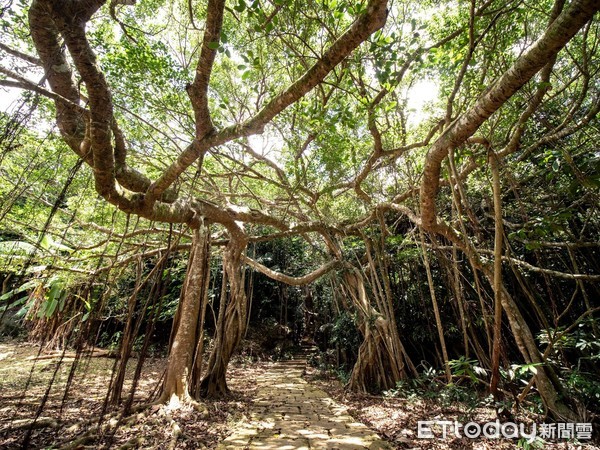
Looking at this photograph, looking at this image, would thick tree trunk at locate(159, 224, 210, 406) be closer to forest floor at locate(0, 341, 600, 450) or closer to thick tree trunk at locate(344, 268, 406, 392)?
forest floor at locate(0, 341, 600, 450)

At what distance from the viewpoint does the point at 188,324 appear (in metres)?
3.42

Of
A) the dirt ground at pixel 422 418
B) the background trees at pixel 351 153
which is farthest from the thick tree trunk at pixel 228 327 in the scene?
the dirt ground at pixel 422 418

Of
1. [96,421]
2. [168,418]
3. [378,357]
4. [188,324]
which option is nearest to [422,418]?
[378,357]

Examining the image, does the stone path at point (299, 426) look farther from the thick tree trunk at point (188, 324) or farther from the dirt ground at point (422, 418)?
the thick tree trunk at point (188, 324)

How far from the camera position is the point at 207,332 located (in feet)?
28.2

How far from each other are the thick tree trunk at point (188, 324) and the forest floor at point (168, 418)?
0.19 metres

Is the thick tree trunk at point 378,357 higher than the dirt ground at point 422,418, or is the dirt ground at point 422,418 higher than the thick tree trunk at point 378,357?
Answer: the thick tree trunk at point 378,357

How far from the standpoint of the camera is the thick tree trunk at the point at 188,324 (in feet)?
10.4

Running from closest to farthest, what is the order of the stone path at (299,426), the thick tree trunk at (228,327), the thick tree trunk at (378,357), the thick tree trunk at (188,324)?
the stone path at (299,426)
the thick tree trunk at (188,324)
the thick tree trunk at (228,327)
the thick tree trunk at (378,357)

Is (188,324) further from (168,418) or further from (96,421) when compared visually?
(96,421)
